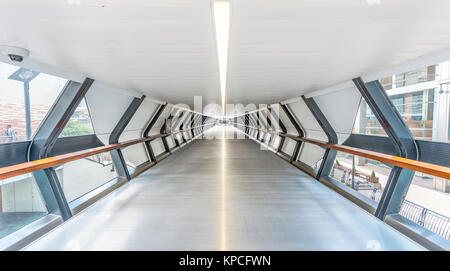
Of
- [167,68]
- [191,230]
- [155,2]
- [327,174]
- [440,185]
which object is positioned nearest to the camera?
[155,2]

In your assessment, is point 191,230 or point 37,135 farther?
point 37,135

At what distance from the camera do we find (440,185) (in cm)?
637

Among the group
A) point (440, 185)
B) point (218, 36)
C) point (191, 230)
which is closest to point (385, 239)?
point (191, 230)

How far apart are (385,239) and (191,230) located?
6.47 feet

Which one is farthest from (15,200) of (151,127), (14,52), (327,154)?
(327,154)

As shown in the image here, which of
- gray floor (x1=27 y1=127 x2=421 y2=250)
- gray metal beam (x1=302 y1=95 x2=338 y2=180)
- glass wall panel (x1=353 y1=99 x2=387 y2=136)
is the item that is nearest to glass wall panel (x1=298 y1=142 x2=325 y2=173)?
glass wall panel (x1=353 y1=99 x2=387 y2=136)

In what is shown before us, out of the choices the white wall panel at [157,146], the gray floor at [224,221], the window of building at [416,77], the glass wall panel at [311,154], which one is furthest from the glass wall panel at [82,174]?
the window of building at [416,77]

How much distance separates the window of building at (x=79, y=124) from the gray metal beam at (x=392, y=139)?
456cm

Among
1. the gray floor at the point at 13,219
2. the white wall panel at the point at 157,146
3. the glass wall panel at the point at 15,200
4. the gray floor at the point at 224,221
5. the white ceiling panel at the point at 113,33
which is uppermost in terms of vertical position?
the white ceiling panel at the point at 113,33

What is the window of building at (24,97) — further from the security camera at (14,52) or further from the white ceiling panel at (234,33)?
the security camera at (14,52)

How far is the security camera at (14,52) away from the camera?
1.87 metres

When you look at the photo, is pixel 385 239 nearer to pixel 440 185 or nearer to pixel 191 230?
pixel 191 230

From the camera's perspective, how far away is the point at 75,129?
3.70m
